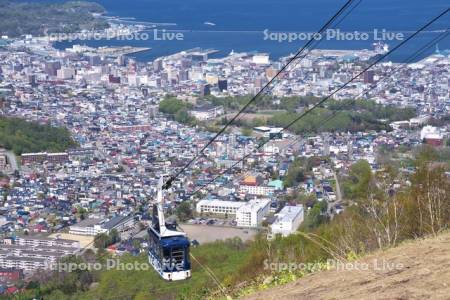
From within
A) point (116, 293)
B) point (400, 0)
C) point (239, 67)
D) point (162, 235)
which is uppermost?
point (400, 0)

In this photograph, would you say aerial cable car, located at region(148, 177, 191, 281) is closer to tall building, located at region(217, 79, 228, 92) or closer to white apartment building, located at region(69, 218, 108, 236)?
white apartment building, located at region(69, 218, 108, 236)

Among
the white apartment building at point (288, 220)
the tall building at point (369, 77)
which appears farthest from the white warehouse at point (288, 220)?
the tall building at point (369, 77)

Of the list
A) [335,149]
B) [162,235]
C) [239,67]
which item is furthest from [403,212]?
[239,67]

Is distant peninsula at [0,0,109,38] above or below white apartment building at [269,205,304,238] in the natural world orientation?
above

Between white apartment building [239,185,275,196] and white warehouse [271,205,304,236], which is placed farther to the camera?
white apartment building [239,185,275,196]

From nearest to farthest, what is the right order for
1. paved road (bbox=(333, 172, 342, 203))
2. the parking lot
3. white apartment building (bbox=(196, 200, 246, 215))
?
the parking lot → paved road (bbox=(333, 172, 342, 203)) → white apartment building (bbox=(196, 200, 246, 215))

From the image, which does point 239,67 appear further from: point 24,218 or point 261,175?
point 24,218

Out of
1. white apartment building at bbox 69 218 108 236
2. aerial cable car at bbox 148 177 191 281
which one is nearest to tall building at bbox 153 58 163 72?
white apartment building at bbox 69 218 108 236
